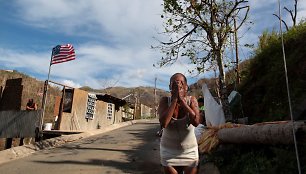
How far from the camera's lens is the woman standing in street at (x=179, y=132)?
3221 millimetres

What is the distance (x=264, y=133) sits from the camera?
5398mm

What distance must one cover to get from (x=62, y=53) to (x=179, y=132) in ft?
48.5

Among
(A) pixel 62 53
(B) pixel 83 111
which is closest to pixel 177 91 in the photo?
(A) pixel 62 53

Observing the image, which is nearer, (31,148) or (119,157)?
(119,157)

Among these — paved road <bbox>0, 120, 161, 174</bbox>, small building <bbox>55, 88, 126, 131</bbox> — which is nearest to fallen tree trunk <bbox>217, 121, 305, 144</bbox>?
paved road <bbox>0, 120, 161, 174</bbox>

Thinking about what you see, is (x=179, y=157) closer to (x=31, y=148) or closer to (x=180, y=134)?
(x=180, y=134)

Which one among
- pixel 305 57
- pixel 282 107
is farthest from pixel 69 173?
pixel 305 57

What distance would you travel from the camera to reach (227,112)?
10.4m

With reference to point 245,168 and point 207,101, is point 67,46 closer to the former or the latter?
point 207,101

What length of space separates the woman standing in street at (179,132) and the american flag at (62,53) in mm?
14463

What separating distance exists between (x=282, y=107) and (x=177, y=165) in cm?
647

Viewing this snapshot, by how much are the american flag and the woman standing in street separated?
14.5 m

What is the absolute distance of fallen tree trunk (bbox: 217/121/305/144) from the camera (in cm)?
484

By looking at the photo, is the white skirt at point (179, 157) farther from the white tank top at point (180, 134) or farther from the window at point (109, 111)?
the window at point (109, 111)
